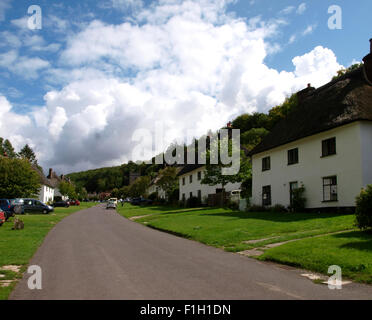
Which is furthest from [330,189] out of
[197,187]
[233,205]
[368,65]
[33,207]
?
[33,207]

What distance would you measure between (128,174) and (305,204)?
526 ft

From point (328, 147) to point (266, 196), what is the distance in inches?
346

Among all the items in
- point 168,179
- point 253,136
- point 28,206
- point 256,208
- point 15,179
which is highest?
point 253,136

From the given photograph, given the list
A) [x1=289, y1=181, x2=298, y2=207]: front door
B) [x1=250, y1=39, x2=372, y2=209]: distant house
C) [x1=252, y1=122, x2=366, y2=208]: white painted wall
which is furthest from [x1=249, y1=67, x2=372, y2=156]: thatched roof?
[x1=289, y1=181, x2=298, y2=207]: front door

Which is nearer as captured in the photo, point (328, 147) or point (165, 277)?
point (165, 277)

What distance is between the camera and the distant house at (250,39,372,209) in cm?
2136

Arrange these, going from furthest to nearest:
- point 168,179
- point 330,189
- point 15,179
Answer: point 168,179 → point 15,179 → point 330,189

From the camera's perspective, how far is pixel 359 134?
2119 centimetres

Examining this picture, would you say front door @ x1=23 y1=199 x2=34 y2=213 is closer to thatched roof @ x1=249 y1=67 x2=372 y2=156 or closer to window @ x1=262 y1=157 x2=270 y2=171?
thatched roof @ x1=249 y1=67 x2=372 y2=156

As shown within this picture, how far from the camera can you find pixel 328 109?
81.0 feet

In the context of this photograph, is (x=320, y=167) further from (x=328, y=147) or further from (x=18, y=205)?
(x=18, y=205)

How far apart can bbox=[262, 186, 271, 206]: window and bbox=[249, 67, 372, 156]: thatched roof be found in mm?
3361
